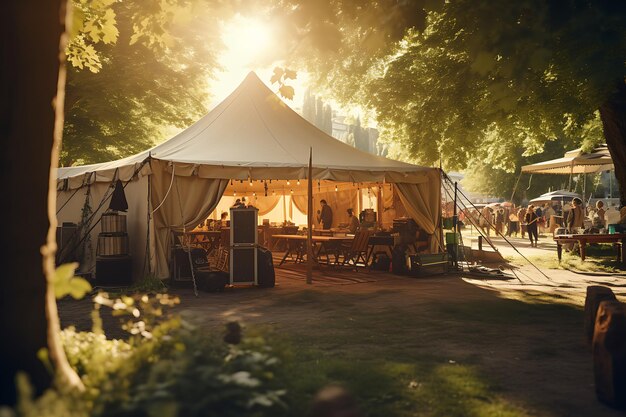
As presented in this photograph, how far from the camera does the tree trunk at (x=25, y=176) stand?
2.98m

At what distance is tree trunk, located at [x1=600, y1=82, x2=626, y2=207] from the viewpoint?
13727 millimetres

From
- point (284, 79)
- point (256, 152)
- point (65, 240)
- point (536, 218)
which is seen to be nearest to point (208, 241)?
point (65, 240)

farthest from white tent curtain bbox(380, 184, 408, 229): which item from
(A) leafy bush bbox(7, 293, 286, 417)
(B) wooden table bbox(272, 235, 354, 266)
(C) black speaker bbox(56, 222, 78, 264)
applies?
(A) leafy bush bbox(7, 293, 286, 417)

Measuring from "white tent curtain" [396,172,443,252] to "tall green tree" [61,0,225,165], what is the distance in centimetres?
854

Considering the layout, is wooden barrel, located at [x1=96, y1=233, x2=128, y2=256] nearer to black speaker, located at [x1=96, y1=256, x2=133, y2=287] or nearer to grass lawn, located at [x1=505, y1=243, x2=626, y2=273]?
black speaker, located at [x1=96, y1=256, x2=133, y2=287]

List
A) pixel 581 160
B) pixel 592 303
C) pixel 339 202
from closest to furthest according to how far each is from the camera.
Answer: pixel 592 303 → pixel 581 160 → pixel 339 202

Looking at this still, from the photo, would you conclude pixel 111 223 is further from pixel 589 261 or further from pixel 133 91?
pixel 589 261

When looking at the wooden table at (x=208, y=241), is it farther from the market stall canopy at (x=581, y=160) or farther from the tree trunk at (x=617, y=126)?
the market stall canopy at (x=581, y=160)

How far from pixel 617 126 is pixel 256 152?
28.4ft

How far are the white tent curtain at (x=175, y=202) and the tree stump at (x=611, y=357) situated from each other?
28.2ft

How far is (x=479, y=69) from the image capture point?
4.34 m

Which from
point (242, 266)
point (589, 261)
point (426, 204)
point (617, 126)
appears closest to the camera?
point (242, 266)

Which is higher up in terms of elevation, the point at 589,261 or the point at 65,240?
the point at 65,240

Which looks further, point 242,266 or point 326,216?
point 326,216
